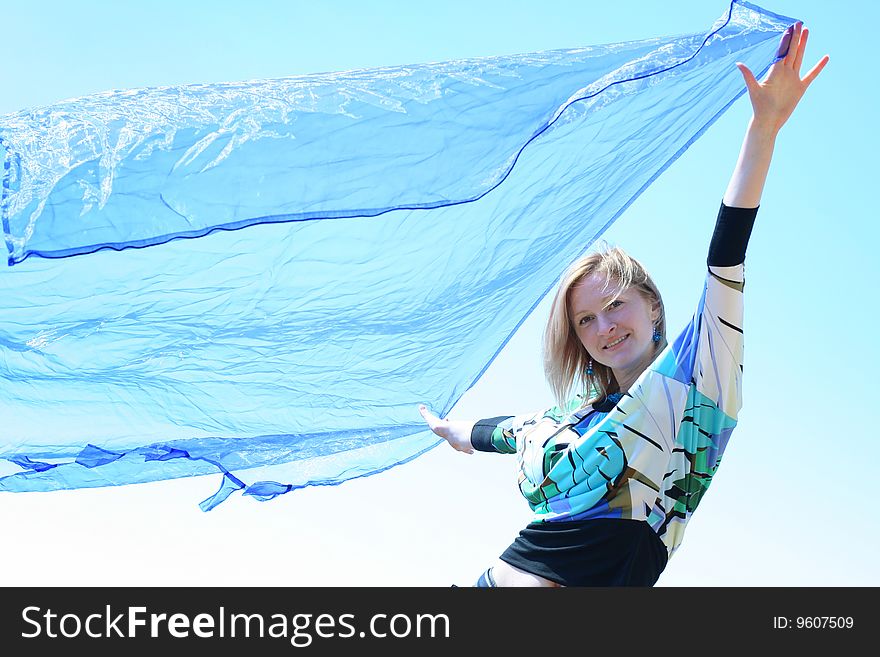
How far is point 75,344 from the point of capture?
2.31 meters

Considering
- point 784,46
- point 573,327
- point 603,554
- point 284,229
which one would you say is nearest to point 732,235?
point 784,46

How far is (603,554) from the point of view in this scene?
2139 millimetres

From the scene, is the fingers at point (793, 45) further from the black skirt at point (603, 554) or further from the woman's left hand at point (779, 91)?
the black skirt at point (603, 554)

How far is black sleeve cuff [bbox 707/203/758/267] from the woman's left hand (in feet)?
0.65

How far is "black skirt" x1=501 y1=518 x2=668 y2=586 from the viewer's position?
2131 millimetres

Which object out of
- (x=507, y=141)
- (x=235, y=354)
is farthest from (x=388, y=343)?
(x=507, y=141)

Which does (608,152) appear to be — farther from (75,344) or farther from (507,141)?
(75,344)

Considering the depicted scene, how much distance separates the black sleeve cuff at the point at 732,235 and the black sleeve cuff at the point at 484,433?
3.27 feet

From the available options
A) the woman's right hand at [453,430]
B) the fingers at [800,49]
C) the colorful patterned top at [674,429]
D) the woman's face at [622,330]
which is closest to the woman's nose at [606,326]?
the woman's face at [622,330]

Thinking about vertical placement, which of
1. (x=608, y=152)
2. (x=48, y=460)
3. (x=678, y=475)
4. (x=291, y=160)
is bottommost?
(x=678, y=475)

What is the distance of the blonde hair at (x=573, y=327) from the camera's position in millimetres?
2436

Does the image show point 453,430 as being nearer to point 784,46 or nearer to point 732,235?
point 732,235

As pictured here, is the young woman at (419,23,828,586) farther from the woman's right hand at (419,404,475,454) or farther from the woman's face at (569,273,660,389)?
the woman's right hand at (419,404,475,454)

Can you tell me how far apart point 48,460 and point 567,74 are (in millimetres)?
1745
